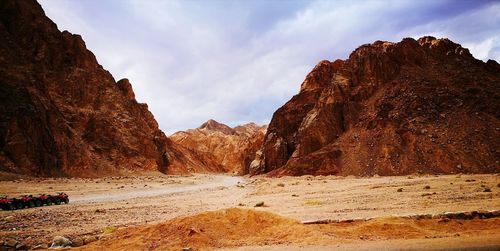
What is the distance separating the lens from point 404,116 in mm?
50969

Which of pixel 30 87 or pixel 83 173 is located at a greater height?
pixel 30 87

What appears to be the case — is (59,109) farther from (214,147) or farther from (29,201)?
(214,147)

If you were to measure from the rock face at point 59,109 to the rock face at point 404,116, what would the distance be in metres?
34.5

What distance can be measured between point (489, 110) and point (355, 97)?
61.9 ft

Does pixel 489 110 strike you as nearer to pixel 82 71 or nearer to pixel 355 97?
pixel 355 97

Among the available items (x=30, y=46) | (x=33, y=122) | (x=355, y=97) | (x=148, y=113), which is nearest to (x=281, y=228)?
(x=355, y=97)

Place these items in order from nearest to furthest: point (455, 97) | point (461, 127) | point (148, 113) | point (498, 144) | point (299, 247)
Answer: point (299, 247)
point (498, 144)
point (461, 127)
point (455, 97)
point (148, 113)

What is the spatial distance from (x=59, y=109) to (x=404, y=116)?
62253 millimetres

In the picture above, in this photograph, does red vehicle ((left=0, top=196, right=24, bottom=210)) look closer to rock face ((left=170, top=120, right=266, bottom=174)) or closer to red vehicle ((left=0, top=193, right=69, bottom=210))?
red vehicle ((left=0, top=193, right=69, bottom=210))

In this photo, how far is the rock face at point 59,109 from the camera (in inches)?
2125

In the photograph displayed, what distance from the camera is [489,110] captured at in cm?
4762

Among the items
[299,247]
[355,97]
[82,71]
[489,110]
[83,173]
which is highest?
[82,71]

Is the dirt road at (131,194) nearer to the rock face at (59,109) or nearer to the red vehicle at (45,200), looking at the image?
the red vehicle at (45,200)

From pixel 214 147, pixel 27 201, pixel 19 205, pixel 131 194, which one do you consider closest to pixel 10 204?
pixel 19 205
